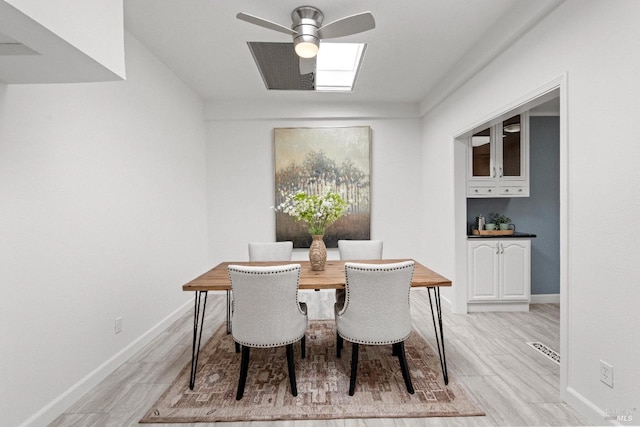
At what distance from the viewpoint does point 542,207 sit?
4.16 m

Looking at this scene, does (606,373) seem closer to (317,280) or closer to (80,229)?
(317,280)

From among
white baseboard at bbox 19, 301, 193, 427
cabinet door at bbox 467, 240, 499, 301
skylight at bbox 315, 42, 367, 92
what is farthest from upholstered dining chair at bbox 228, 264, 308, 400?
cabinet door at bbox 467, 240, 499, 301

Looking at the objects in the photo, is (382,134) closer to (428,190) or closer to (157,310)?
(428,190)

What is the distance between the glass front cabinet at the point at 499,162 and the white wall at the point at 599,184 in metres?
1.59

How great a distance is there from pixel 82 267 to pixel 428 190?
4.08m

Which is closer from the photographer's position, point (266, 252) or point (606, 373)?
point (606, 373)

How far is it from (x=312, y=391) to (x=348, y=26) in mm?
2564

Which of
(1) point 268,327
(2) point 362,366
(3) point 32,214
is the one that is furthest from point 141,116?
(2) point 362,366

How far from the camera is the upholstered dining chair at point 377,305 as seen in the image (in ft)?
6.49

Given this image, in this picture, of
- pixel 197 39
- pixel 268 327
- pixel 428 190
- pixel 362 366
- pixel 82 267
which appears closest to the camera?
pixel 268 327

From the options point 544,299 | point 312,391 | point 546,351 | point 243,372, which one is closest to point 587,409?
point 546,351

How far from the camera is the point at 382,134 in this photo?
4.82m

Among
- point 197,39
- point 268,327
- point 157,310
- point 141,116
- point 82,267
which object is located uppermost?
point 197,39

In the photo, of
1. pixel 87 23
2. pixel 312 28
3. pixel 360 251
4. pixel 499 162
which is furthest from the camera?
pixel 499 162
